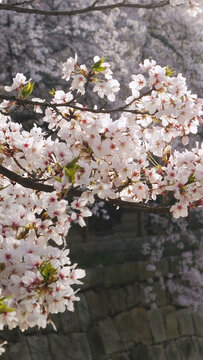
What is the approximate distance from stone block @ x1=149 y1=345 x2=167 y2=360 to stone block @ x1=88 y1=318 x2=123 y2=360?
2.66ft

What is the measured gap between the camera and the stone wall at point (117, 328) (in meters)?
11.6

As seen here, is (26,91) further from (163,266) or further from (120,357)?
(163,266)

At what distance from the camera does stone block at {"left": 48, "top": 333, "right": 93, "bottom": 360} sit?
11625 millimetres

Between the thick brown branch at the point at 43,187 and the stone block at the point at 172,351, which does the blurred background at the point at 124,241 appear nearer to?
the stone block at the point at 172,351

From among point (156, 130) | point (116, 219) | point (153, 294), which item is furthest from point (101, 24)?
point (156, 130)

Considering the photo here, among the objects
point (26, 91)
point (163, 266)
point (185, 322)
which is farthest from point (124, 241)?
point (26, 91)

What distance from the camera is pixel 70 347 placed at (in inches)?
467

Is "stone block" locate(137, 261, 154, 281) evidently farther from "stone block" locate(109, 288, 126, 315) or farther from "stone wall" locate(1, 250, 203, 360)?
"stone block" locate(109, 288, 126, 315)

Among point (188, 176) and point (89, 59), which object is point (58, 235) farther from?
point (89, 59)

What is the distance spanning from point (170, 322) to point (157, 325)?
1.41ft

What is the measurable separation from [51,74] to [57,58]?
0.65 m

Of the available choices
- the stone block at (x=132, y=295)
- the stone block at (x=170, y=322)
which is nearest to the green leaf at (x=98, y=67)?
the stone block at (x=132, y=295)

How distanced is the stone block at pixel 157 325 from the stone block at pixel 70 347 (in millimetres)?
1876

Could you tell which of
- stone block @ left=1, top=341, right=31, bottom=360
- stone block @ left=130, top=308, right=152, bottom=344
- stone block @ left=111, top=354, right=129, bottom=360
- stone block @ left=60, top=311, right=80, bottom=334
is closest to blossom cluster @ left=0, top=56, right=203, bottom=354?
stone block @ left=1, top=341, right=31, bottom=360
